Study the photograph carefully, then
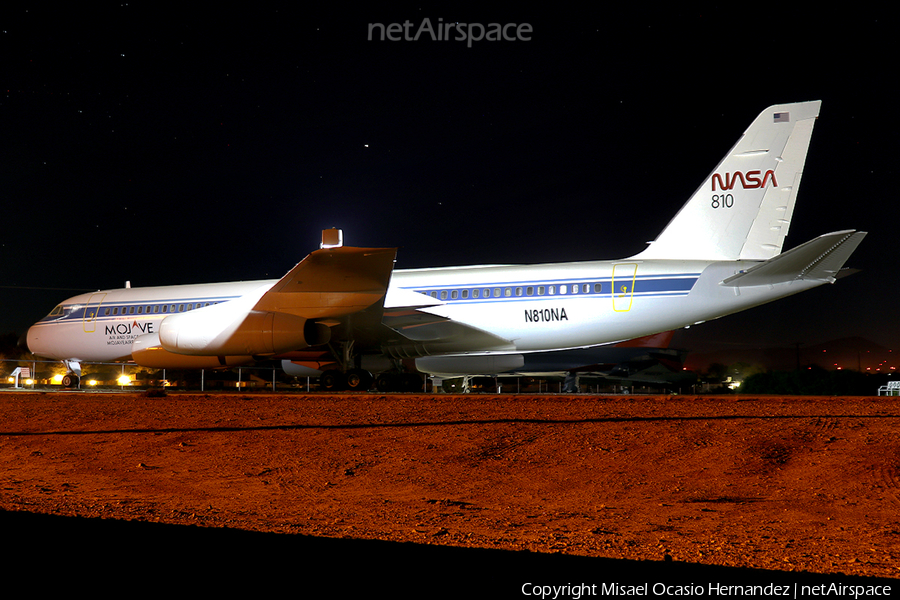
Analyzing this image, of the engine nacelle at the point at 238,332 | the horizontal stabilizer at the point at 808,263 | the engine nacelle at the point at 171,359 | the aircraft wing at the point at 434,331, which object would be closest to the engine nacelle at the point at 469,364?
the aircraft wing at the point at 434,331

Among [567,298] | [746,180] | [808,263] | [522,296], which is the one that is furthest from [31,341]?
[808,263]

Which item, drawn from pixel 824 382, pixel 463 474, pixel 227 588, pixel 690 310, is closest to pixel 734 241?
pixel 690 310

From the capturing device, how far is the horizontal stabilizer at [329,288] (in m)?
12.8

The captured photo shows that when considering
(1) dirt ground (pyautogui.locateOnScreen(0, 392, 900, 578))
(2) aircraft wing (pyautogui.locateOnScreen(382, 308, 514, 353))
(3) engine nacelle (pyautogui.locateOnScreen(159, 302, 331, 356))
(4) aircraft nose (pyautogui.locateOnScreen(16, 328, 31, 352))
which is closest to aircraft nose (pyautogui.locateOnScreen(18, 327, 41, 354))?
(4) aircraft nose (pyautogui.locateOnScreen(16, 328, 31, 352))

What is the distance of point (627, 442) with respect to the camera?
7766 mm

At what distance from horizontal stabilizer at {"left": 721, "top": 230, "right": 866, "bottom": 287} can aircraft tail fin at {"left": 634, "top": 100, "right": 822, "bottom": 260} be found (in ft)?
4.55

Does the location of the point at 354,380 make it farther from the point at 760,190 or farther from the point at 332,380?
the point at 760,190

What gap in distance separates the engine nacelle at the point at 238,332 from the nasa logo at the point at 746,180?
8.58m

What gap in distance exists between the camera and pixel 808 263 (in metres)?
11.6

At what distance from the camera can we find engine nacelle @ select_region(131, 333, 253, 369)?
1457cm

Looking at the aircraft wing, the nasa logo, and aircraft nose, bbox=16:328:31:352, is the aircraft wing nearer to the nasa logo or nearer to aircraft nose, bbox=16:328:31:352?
the nasa logo

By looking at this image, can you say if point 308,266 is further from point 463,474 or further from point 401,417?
point 463,474

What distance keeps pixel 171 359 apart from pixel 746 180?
12.7 metres

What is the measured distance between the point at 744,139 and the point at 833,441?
841 centimetres
